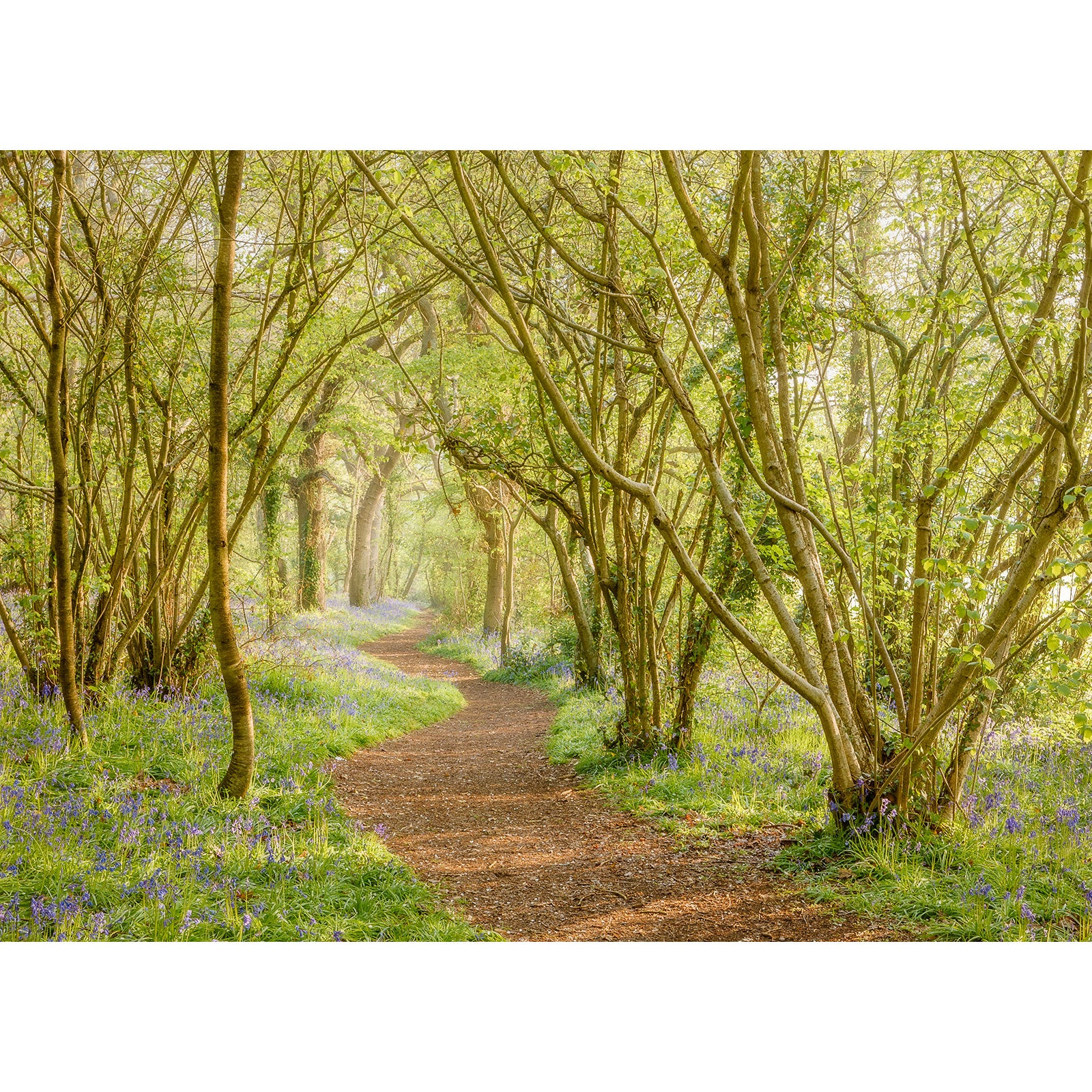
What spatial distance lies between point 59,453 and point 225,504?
3.05ft

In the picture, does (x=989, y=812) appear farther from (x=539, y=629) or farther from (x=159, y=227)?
(x=539, y=629)

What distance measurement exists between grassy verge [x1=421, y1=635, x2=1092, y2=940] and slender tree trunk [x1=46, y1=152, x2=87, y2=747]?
348 centimetres

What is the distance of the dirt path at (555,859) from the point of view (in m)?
Result: 3.28

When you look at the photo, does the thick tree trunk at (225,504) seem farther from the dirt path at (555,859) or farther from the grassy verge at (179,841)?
the dirt path at (555,859)

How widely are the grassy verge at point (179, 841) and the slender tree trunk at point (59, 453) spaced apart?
25 centimetres

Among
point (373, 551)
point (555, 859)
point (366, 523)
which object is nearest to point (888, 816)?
point (555, 859)

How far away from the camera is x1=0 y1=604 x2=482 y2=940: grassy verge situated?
9.33 feet

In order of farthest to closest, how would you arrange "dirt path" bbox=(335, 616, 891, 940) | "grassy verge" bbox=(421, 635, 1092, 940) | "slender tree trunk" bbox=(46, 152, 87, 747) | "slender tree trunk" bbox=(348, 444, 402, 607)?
"slender tree trunk" bbox=(348, 444, 402, 607), "slender tree trunk" bbox=(46, 152, 87, 747), "dirt path" bbox=(335, 616, 891, 940), "grassy verge" bbox=(421, 635, 1092, 940)

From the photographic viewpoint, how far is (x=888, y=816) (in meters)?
3.71

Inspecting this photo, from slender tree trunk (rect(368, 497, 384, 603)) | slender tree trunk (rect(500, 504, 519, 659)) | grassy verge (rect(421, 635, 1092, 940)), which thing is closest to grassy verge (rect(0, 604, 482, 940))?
grassy verge (rect(421, 635, 1092, 940))

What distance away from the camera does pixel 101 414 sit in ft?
18.0

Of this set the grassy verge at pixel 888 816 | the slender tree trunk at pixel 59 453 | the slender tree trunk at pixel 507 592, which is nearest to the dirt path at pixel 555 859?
the grassy verge at pixel 888 816

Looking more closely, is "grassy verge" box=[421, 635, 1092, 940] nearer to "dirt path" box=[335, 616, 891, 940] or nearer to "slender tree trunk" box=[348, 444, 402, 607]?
"dirt path" box=[335, 616, 891, 940]
